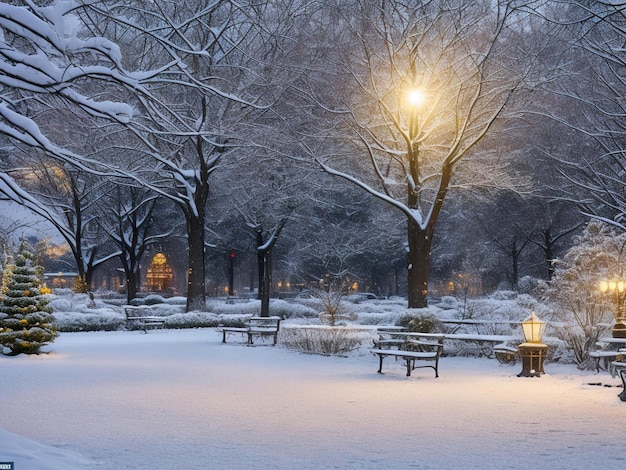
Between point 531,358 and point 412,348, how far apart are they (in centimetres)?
467

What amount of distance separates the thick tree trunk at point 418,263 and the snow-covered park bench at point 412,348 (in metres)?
2.67

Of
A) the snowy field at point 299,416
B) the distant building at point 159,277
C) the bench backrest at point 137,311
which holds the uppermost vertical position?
the distant building at point 159,277

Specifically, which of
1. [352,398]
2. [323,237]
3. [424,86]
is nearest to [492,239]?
[323,237]

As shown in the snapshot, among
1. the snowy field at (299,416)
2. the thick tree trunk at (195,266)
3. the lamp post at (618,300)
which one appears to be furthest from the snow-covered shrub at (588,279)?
the thick tree trunk at (195,266)

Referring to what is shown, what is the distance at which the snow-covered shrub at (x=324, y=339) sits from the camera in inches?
829

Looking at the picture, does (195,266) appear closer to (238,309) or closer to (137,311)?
(137,311)

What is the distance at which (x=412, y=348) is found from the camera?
20203 mm

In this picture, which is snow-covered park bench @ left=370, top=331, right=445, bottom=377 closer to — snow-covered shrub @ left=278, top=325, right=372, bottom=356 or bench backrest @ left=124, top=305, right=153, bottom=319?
snow-covered shrub @ left=278, top=325, right=372, bottom=356

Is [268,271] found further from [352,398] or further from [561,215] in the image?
[352,398]

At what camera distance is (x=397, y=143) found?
26875mm

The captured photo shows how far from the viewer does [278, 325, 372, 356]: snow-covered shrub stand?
21047 millimetres

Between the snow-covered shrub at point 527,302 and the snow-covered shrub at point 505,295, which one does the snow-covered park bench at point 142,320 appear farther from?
the snow-covered shrub at point 505,295

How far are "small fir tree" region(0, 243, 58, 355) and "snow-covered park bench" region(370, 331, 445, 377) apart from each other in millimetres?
9072

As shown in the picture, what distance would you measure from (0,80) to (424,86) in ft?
62.3
